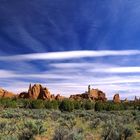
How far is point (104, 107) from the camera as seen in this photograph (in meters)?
99.4

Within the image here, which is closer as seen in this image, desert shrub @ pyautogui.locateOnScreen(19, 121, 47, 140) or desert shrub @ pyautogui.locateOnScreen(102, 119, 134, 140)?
desert shrub @ pyautogui.locateOnScreen(19, 121, 47, 140)

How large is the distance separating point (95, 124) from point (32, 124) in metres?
9.40

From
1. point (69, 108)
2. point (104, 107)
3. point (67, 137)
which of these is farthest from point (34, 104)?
point (67, 137)

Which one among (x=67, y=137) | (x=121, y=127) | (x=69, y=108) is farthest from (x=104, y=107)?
(x=67, y=137)

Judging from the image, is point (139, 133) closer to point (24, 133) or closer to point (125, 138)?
point (125, 138)

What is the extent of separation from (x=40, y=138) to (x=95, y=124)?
9.99 metres

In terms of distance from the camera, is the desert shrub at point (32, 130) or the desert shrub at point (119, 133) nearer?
the desert shrub at point (32, 130)

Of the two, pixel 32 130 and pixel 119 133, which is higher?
pixel 32 130

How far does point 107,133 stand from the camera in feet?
72.7

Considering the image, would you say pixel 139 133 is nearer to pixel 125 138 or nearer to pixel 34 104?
pixel 125 138

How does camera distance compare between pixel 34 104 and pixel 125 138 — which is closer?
pixel 125 138

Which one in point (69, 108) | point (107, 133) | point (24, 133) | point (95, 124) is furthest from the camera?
point (69, 108)

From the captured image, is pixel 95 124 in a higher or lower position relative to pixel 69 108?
lower

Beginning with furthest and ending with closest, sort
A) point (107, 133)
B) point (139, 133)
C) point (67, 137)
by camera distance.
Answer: point (139, 133) < point (107, 133) < point (67, 137)
